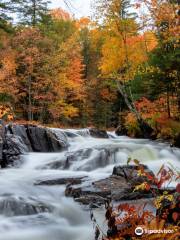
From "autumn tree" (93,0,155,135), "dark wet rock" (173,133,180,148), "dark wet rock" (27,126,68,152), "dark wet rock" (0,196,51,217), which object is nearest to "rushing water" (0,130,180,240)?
"dark wet rock" (0,196,51,217)

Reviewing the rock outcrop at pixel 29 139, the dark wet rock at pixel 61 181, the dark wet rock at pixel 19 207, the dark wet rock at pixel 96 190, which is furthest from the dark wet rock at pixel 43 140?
the dark wet rock at pixel 19 207

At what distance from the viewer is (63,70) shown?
25625 millimetres

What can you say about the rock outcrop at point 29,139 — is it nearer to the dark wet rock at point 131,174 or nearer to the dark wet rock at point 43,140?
the dark wet rock at point 43,140

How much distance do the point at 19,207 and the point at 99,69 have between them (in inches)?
653

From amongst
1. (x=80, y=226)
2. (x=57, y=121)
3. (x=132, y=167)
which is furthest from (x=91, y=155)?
(x=57, y=121)

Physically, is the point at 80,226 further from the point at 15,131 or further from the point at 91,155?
the point at 15,131

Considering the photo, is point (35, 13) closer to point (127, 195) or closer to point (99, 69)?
point (99, 69)

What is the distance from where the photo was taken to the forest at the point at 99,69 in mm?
17828

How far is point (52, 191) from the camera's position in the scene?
9.83m

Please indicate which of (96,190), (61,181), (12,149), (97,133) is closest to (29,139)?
(12,149)

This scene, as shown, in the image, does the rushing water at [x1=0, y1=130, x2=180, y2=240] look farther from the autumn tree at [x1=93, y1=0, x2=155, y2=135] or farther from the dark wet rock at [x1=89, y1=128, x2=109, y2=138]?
the dark wet rock at [x1=89, y1=128, x2=109, y2=138]

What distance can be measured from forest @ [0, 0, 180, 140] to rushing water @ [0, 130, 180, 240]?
2455mm

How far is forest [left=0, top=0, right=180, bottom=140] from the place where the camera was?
58.5 feet

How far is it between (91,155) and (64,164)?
133 centimetres
